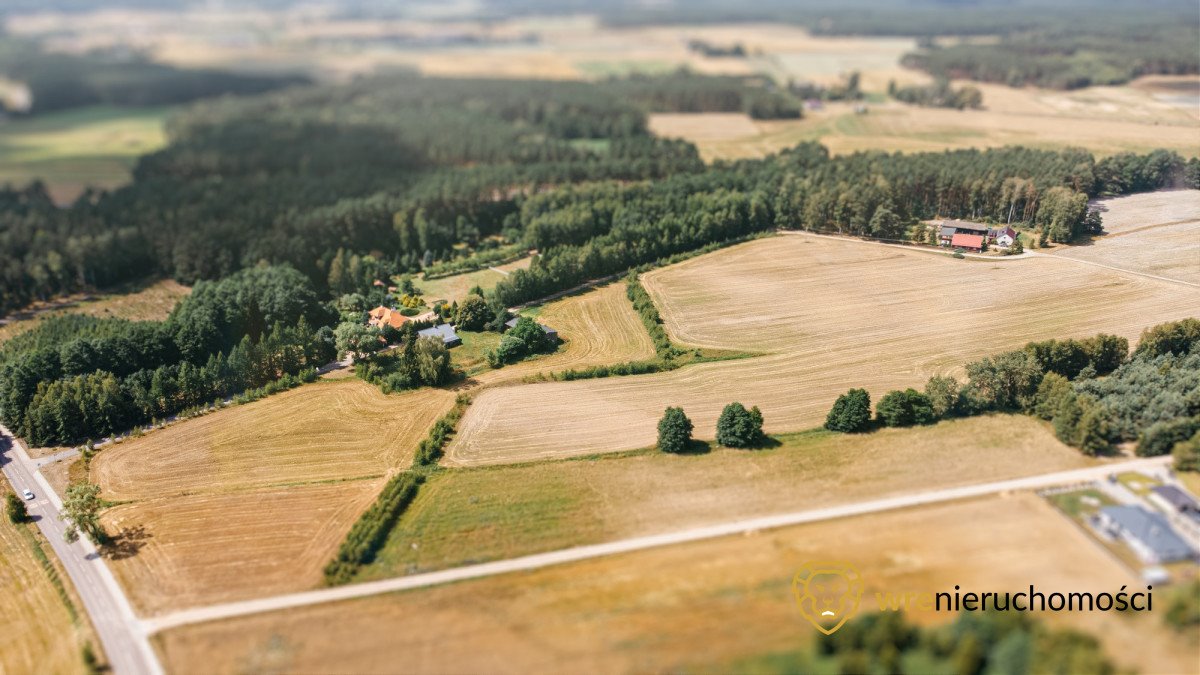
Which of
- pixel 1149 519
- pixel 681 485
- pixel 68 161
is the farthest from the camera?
pixel 68 161

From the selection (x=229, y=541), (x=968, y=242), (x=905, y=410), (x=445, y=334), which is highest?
(x=968, y=242)

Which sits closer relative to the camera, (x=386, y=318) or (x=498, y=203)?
(x=386, y=318)

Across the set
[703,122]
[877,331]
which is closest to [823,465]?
[877,331]

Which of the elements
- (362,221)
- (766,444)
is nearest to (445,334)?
(766,444)

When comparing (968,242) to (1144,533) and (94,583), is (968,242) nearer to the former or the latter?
(1144,533)

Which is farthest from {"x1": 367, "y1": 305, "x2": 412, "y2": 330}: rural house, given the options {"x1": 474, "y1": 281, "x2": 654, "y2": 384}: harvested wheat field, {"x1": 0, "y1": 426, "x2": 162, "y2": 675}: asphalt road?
{"x1": 0, "y1": 426, "x2": 162, "y2": 675}: asphalt road

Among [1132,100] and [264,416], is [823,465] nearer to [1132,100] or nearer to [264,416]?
[264,416]

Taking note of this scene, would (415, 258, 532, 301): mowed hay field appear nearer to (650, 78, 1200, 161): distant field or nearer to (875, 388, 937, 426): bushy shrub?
(875, 388, 937, 426): bushy shrub
